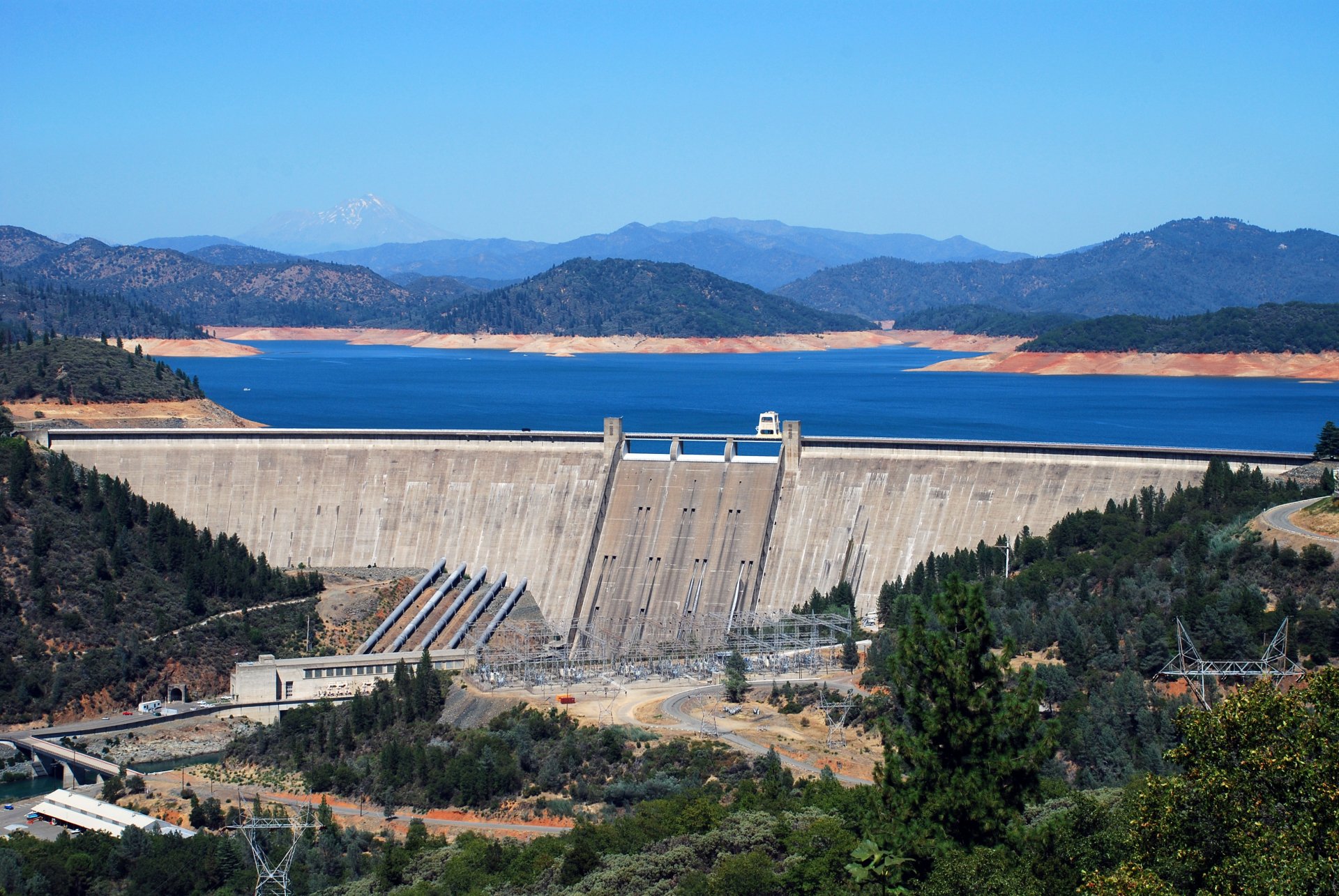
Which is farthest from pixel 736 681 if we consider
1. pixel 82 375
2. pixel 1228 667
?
pixel 82 375

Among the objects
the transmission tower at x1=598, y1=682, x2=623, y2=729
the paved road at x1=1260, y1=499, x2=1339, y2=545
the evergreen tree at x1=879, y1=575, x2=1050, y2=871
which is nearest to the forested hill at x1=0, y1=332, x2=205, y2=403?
the transmission tower at x1=598, y1=682, x2=623, y2=729

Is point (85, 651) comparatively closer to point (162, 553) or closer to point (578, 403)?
point (162, 553)

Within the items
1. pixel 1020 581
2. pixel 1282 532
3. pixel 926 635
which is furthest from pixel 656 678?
pixel 926 635

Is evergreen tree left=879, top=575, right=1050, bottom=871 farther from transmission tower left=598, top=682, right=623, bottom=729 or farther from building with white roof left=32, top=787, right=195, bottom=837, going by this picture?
building with white roof left=32, top=787, right=195, bottom=837

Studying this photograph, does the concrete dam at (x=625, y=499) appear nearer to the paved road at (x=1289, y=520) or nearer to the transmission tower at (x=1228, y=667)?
the paved road at (x=1289, y=520)

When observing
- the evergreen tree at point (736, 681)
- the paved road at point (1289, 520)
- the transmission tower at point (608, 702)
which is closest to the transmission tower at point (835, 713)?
the evergreen tree at point (736, 681)
